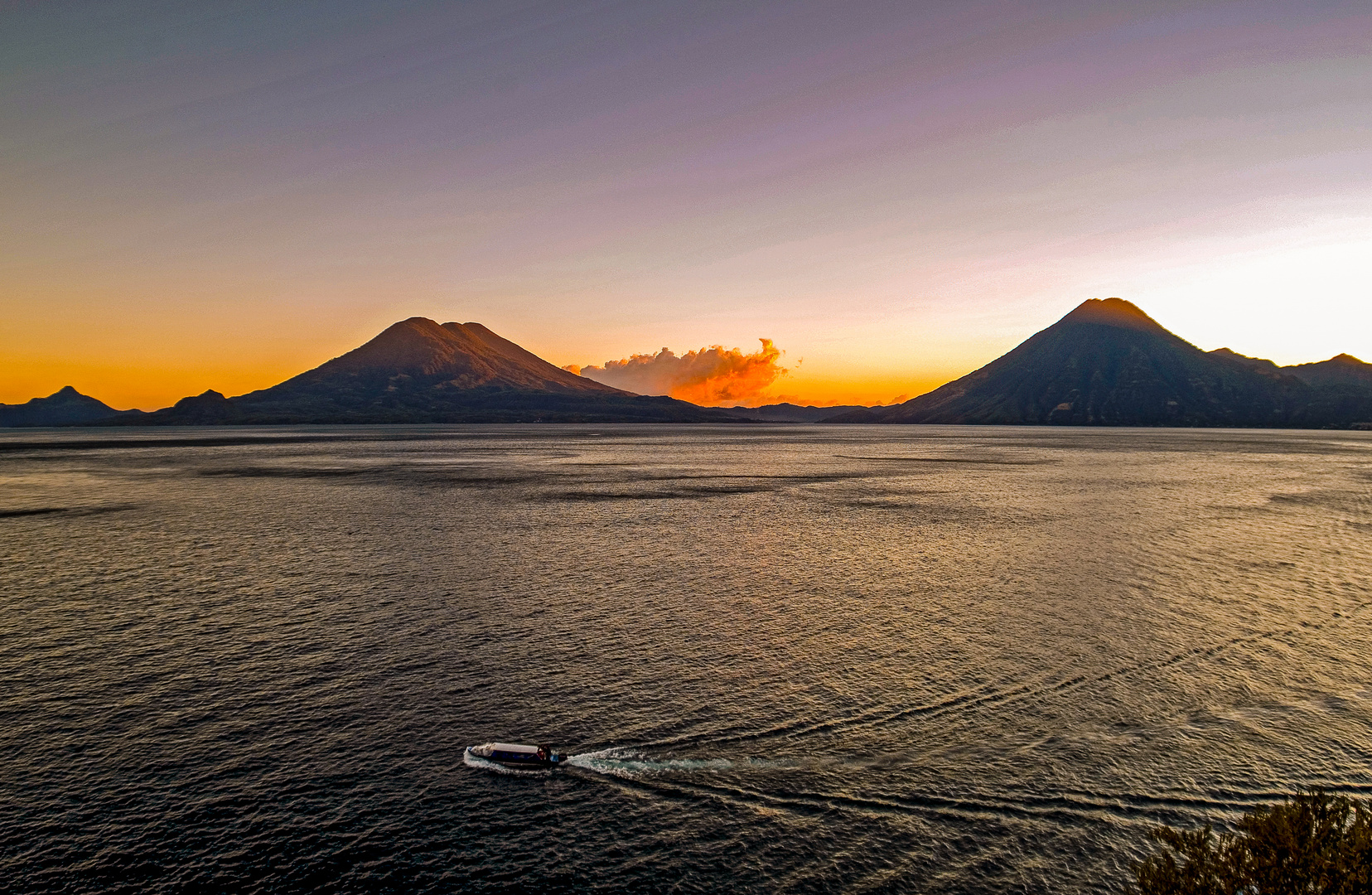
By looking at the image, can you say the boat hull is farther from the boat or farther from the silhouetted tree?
A: the silhouetted tree

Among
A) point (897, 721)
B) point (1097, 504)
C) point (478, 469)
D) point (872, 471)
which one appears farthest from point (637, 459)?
point (897, 721)

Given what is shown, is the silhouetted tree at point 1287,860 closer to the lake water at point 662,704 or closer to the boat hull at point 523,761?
the lake water at point 662,704

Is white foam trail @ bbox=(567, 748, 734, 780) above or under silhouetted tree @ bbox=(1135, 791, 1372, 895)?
under

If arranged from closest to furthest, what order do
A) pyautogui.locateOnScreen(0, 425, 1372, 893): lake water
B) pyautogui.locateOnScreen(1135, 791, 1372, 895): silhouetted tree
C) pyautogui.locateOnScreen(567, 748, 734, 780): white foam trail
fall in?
pyautogui.locateOnScreen(1135, 791, 1372, 895): silhouetted tree
pyautogui.locateOnScreen(0, 425, 1372, 893): lake water
pyautogui.locateOnScreen(567, 748, 734, 780): white foam trail

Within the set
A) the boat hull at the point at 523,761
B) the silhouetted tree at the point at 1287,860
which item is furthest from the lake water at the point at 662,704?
the silhouetted tree at the point at 1287,860

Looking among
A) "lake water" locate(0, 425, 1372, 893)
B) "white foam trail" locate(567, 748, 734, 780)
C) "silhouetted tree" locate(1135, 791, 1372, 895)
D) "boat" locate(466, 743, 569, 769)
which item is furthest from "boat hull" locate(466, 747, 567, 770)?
"silhouetted tree" locate(1135, 791, 1372, 895)

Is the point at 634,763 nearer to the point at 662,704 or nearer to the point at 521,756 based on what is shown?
the point at 521,756
